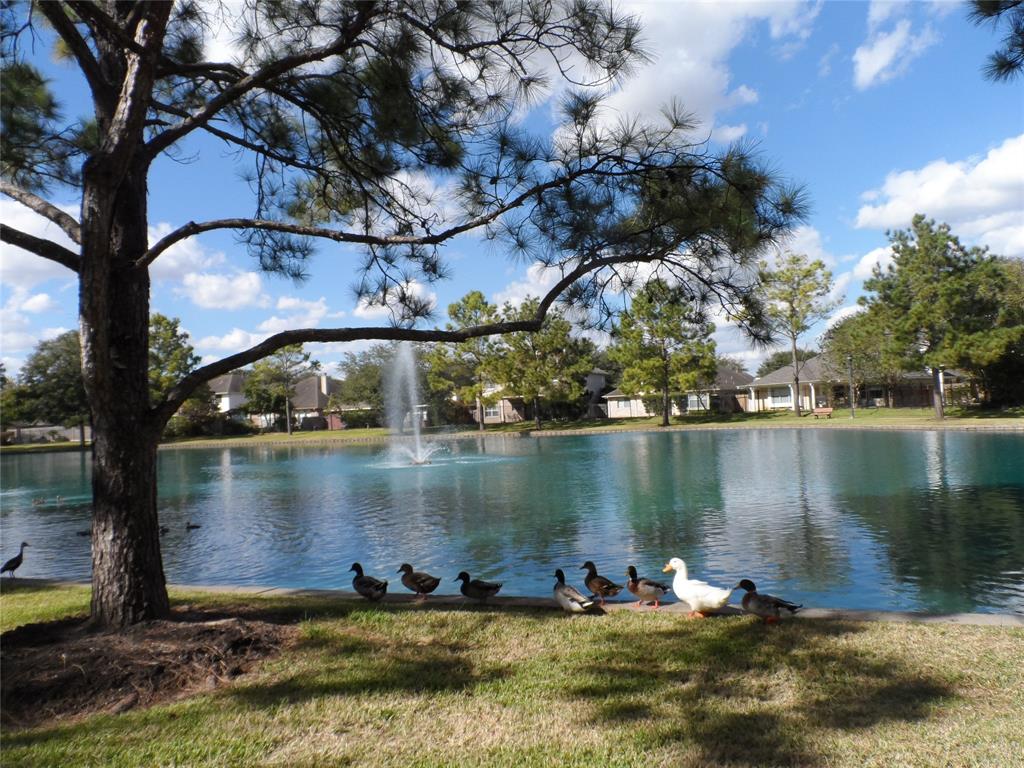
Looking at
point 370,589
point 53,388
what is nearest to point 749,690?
point 370,589

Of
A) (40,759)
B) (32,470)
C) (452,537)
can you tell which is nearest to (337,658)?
(40,759)

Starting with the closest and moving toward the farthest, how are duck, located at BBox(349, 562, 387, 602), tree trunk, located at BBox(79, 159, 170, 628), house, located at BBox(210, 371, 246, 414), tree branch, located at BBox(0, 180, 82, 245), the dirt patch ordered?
1. the dirt patch
2. tree trunk, located at BBox(79, 159, 170, 628)
3. tree branch, located at BBox(0, 180, 82, 245)
4. duck, located at BBox(349, 562, 387, 602)
5. house, located at BBox(210, 371, 246, 414)

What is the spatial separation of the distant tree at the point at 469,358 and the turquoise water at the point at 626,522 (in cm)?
1916

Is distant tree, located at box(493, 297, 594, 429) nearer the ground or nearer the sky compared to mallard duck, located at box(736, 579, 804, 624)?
nearer the sky

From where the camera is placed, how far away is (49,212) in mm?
4785

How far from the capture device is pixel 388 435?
45.9 meters

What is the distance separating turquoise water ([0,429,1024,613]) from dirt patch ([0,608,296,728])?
3.87 metres

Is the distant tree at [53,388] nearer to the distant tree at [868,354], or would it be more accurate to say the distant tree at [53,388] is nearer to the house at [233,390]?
the house at [233,390]

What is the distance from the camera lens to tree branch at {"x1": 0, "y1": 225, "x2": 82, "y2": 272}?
443 cm

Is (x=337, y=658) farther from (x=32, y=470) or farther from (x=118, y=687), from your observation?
(x=32, y=470)

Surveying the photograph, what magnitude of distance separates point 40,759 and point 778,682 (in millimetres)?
3552

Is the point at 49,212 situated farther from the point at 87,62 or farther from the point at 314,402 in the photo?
the point at 314,402

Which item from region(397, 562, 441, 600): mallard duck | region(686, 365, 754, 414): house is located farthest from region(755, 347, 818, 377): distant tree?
region(397, 562, 441, 600): mallard duck

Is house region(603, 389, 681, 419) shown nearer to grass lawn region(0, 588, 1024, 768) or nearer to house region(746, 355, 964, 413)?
house region(746, 355, 964, 413)
